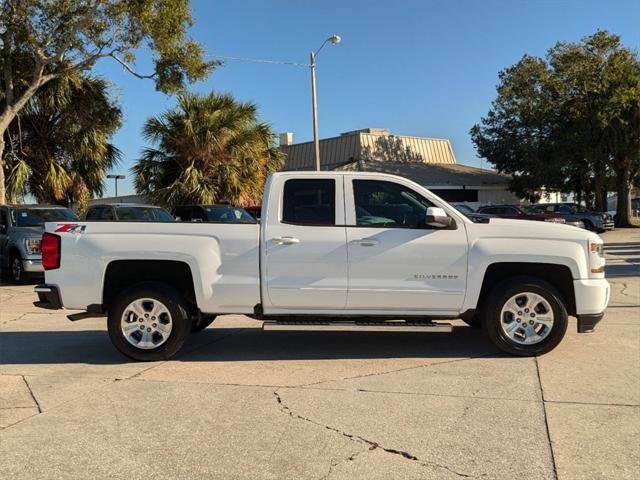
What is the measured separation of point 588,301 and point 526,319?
632mm

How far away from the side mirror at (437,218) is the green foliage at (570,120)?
3033 centimetres

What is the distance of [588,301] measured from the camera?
20.2 feet

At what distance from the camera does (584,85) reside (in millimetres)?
34312

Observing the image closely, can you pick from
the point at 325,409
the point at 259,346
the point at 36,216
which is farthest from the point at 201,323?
the point at 36,216

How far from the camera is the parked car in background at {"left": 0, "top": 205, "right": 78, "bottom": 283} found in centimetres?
1329

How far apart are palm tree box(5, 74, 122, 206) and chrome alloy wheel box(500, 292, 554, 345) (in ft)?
61.5

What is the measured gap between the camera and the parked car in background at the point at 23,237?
13289 mm

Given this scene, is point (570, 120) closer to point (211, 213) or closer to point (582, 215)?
point (582, 215)

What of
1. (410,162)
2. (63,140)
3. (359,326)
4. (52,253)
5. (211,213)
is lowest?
(359,326)

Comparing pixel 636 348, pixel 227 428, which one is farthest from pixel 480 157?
pixel 227 428

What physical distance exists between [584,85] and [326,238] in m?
32.9

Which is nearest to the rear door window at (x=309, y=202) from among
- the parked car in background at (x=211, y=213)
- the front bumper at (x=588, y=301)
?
the front bumper at (x=588, y=301)

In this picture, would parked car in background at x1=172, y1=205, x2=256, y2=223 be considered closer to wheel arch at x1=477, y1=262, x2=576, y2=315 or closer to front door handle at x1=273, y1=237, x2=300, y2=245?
front door handle at x1=273, y1=237, x2=300, y2=245

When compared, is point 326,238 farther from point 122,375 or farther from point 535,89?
point 535,89
